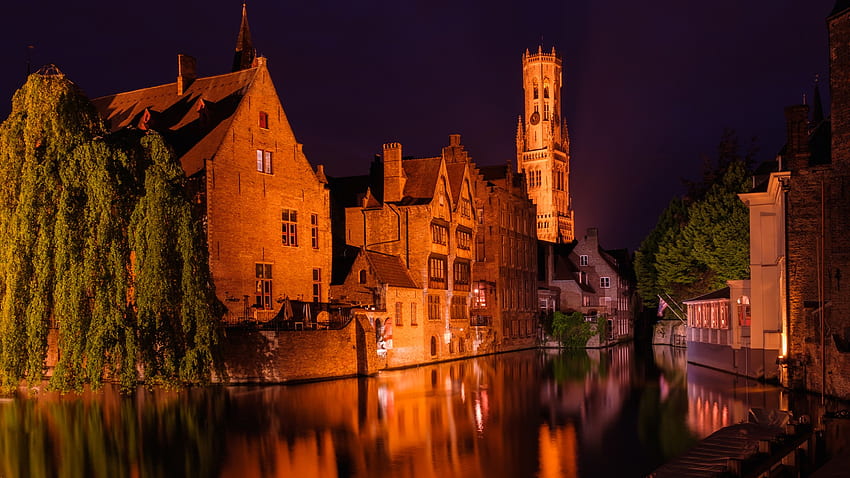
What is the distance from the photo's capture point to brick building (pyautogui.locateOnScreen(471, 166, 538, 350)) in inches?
2397

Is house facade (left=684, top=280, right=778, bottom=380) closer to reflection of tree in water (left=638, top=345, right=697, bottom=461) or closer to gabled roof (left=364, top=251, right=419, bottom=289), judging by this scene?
reflection of tree in water (left=638, top=345, right=697, bottom=461)

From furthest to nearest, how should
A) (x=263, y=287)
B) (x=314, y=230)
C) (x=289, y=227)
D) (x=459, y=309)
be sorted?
(x=459, y=309) → (x=314, y=230) → (x=289, y=227) → (x=263, y=287)

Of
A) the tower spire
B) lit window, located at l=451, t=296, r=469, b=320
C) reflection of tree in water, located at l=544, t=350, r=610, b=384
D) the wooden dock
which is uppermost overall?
the tower spire

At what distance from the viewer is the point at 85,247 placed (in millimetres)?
24938

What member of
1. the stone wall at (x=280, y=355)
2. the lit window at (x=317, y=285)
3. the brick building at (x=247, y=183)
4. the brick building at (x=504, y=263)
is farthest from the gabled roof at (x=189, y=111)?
the brick building at (x=504, y=263)

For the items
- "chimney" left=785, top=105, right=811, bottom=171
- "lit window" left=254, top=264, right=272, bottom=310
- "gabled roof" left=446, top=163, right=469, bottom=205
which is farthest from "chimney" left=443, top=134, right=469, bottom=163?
"chimney" left=785, top=105, right=811, bottom=171

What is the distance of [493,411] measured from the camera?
2773cm

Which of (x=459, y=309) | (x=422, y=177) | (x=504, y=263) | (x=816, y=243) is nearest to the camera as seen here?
(x=816, y=243)

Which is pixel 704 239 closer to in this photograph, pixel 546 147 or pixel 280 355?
pixel 280 355

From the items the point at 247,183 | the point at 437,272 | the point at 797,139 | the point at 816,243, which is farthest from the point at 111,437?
the point at 437,272

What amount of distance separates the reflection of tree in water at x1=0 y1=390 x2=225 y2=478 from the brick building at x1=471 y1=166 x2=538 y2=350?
32.4m

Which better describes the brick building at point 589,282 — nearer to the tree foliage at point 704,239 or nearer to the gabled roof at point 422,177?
the tree foliage at point 704,239

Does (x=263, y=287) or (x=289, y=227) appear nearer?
(x=263, y=287)

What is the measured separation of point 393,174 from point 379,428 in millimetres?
29044
